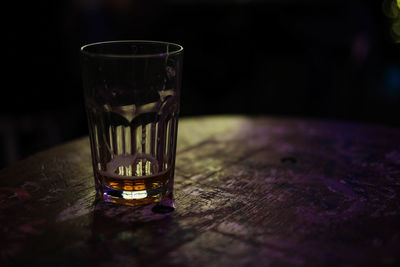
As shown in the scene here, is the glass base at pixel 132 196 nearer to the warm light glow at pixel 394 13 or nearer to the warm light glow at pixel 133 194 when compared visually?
the warm light glow at pixel 133 194

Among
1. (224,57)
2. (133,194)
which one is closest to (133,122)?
(133,194)

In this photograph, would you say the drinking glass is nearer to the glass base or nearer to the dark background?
the glass base

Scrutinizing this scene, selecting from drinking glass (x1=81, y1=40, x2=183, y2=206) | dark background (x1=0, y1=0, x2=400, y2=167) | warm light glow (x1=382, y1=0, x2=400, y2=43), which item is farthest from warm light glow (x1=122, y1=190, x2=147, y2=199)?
warm light glow (x1=382, y1=0, x2=400, y2=43)

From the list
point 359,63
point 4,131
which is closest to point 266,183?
point 4,131

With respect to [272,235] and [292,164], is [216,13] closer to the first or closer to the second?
[292,164]

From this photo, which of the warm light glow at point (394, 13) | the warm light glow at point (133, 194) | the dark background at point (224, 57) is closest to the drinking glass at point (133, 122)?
the warm light glow at point (133, 194)

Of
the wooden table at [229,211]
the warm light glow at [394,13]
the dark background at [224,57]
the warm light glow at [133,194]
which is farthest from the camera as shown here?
the warm light glow at [394,13]

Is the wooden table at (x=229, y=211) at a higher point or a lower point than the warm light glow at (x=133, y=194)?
lower

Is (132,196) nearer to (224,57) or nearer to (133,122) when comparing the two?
(133,122)
